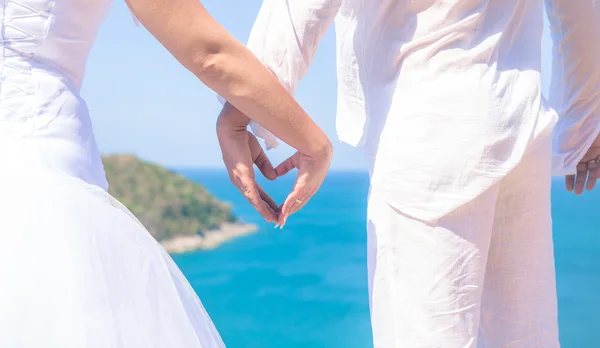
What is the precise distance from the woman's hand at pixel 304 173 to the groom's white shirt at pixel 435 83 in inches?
2.9

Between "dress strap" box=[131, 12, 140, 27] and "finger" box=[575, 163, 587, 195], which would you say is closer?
"dress strap" box=[131, 12, 140, 27]

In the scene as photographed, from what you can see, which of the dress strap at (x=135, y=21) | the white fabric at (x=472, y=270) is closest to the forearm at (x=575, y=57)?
the white fabric at (x=472, y=270)

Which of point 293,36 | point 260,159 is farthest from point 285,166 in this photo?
point 293,36

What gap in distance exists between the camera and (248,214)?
1877cm

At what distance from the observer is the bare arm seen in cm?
85

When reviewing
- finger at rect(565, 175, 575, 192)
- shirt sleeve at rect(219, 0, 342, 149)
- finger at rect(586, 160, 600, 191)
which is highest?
shirt sleeve at rect(219, 0, 342, 149)

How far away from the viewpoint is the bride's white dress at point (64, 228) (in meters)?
0.75

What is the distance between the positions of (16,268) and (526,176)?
0.72 m

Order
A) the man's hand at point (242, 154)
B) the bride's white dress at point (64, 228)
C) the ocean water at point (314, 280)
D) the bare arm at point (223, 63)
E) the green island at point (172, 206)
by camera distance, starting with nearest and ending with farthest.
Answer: the bride's white dress at point (64, 228)
the bare arm at point (223, 63)
the man's hand at point (242, 154)
the ocean water at point (314, 280)
the green island at point (172, 206)

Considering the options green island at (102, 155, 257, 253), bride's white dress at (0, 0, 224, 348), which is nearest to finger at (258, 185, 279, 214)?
bride's white dress at (0, 0, 224, 348)

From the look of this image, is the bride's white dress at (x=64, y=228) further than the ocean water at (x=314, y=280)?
No

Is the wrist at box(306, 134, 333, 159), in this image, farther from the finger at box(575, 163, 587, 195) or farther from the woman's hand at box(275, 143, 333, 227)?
the finger at box(575, 163, 587, 195)

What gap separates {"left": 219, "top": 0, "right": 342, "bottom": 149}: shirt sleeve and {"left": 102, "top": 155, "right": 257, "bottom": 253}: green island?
48.9 ft

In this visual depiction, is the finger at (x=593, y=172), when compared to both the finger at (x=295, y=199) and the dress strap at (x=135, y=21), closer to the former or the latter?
the finger at (x=295, y=199)
